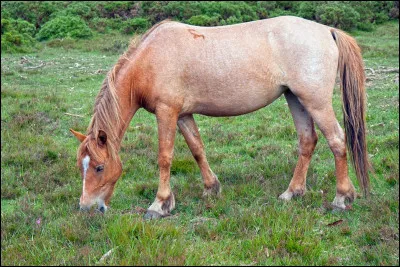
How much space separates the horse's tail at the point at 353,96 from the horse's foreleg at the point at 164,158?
1.96 metres

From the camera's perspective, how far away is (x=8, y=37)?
63.3ft

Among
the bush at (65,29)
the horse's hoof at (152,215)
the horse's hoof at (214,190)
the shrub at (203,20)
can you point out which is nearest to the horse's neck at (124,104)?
the horse's hoof at (152,215)

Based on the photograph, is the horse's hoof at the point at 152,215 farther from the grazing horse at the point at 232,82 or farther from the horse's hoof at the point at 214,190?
the horse's hoof at the point at 214,190

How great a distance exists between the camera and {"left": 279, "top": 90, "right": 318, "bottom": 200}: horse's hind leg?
18.8 ft

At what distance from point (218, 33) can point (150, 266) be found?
2973mm

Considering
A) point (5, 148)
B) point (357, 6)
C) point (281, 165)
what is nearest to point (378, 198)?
point (281, 165)

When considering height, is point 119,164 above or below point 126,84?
below

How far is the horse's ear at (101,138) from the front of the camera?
498cm

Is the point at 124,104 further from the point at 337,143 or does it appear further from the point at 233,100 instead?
the point at 337,143

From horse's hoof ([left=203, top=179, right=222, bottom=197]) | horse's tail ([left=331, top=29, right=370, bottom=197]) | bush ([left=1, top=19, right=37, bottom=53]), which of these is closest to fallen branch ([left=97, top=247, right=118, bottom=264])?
horse's hoof ([left=203, top=179, right=222, bottom=197])

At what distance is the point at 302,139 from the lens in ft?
19.1

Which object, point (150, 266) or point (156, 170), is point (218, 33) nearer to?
point (156, 170)

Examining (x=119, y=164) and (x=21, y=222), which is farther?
(x=119, y=164)

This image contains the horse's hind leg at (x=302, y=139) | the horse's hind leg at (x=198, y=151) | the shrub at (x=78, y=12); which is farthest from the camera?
the shrub at (x=78, y=12)
